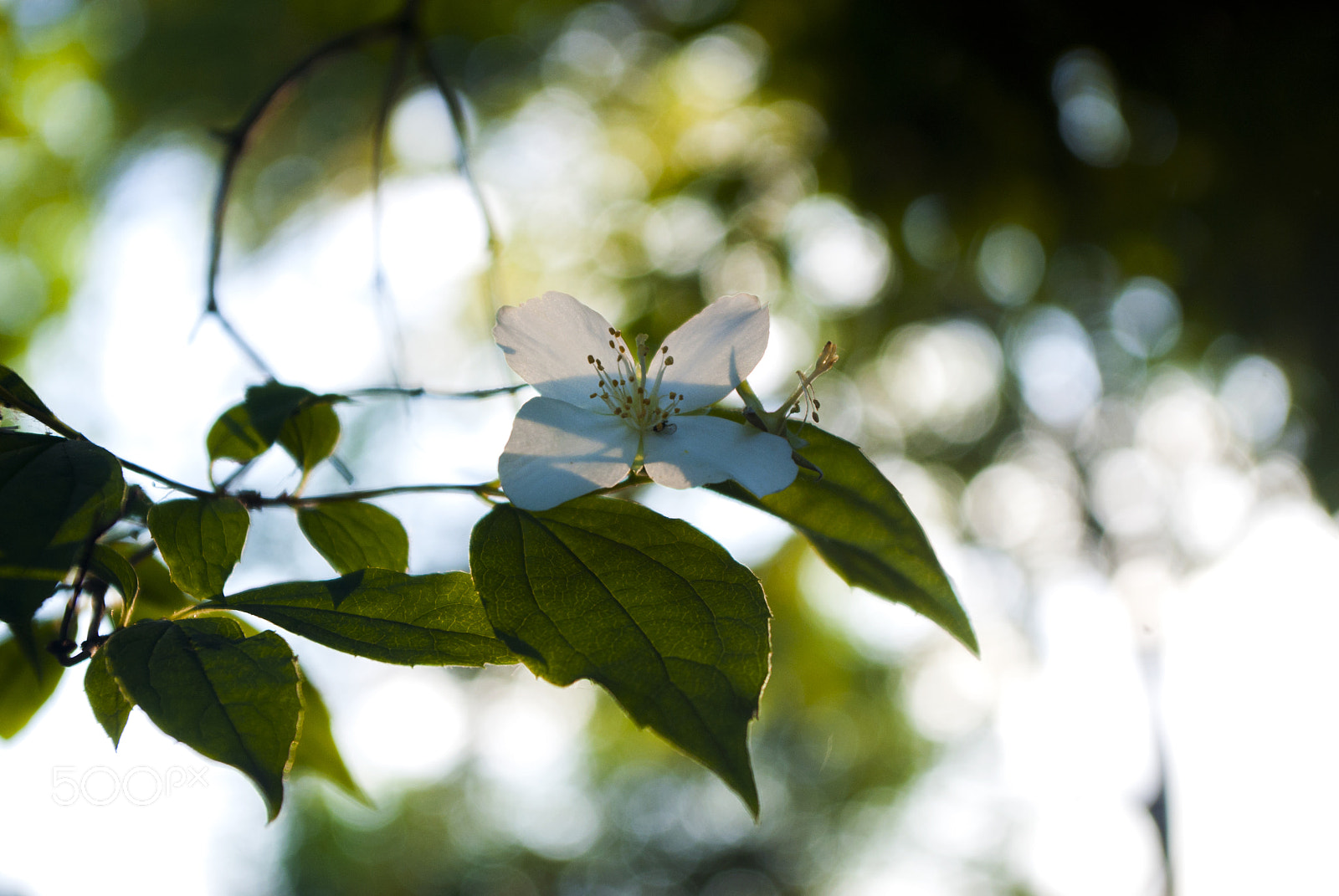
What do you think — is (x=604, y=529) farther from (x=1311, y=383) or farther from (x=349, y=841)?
(x=349, y=841)

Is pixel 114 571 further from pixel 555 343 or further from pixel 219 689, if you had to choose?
pixel 555 343

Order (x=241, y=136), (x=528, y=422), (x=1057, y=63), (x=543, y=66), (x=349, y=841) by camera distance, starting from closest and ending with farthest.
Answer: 1. (x=528, y=422)
2. (x=241, y=136)
3. (x=1057, y=63)
4. (x=543, y=66)
5. (x=349, y=841)

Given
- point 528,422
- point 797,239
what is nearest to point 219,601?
point 528,422

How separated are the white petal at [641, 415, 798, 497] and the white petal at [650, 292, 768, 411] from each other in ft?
0.12

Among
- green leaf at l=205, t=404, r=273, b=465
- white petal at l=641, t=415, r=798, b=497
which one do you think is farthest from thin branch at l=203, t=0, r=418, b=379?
white petal at l=641, t=415, r=798, b=497

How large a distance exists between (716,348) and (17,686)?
2.06 feet

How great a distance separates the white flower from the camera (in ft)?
1.59

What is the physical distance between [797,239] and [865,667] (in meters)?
4.95

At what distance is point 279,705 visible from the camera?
41 cm

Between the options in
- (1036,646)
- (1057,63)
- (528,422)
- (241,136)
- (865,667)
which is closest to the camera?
(528,422)

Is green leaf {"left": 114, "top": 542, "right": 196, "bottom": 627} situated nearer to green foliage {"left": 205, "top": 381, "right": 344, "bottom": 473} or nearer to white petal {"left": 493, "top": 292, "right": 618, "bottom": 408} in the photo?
green foliage {"left": 205, "top": 381, "right": 344, "bottom": 473}

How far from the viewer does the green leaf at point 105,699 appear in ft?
1.44

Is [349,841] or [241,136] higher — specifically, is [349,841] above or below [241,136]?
below

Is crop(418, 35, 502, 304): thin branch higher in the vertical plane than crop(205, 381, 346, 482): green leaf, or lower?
higher
